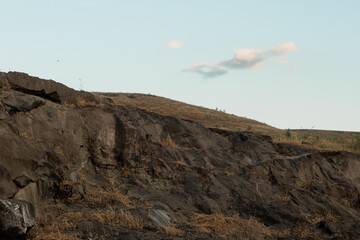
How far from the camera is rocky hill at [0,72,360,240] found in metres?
10.3

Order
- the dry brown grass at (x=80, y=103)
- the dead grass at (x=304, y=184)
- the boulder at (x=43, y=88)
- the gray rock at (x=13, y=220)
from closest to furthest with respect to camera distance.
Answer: the gray rock at (x=13, y=220)
the boulder at (x=43, y=88)
the dry brown grass at (x=80, y=103)
the dead grass at (x=304, y=184)

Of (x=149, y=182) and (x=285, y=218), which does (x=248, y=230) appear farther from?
(x=149, y=182)

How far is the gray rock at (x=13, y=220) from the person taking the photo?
8031 millimetres

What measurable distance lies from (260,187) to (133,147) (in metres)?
4.88

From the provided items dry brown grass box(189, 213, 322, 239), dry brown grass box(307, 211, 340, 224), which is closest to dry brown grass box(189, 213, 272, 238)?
dry brown grass box(189, 213, 322, 239)

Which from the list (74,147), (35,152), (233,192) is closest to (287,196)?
(233,192)

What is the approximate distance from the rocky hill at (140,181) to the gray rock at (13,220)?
0.02 metres

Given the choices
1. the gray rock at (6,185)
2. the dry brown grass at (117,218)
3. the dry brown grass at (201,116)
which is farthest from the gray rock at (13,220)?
the dry brown grass at (201,116)

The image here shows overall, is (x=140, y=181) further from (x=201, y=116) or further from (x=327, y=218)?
Result: (x=201, y=116)

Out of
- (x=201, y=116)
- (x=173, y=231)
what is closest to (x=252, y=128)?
(x=201, y=116)

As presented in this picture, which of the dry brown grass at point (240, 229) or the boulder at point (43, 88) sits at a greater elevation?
the boulder at point (43, 88)

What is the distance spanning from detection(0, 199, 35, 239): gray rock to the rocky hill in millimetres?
19

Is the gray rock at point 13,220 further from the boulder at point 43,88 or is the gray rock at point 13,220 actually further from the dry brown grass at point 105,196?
the boulder at point 43,88

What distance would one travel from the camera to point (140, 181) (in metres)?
13.5
